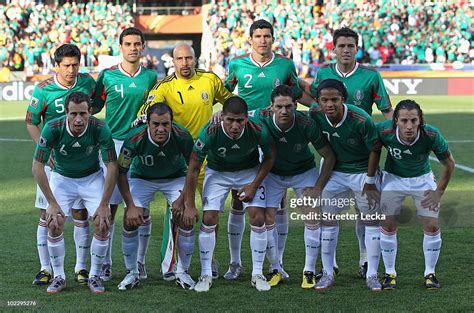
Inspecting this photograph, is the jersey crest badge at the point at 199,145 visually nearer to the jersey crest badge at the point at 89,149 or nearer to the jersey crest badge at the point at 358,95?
the jersey crest badge at the point at 89,149

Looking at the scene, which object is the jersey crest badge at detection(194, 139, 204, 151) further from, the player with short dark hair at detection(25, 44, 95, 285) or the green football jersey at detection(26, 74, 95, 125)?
the green football jersey at detection(26, 74, 95, 125)

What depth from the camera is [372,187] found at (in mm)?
7207

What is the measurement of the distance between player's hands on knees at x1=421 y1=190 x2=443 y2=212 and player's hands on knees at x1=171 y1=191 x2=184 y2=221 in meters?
2.01

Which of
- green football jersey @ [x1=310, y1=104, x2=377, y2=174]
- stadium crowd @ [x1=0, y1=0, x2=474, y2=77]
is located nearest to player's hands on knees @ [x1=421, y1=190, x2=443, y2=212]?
green football jersey @ [x1=310, y1=104, x2=377, y2=174]

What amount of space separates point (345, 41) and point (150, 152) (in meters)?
2.12

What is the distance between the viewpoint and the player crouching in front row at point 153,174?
7.12 meters

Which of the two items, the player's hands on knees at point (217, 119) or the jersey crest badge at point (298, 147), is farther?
the jersey crest badge at point (298, 147)

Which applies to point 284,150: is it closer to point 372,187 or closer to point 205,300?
point 372,187

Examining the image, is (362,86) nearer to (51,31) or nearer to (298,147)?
(298,147)

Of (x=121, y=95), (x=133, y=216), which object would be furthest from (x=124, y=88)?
(x=133, y=216)

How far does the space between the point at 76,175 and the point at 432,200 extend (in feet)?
9.78

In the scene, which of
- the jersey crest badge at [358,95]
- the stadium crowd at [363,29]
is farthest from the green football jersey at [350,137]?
the stadium crowd at [363,29]

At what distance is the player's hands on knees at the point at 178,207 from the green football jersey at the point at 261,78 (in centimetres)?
146

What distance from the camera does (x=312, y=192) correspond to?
7383 millimetres
